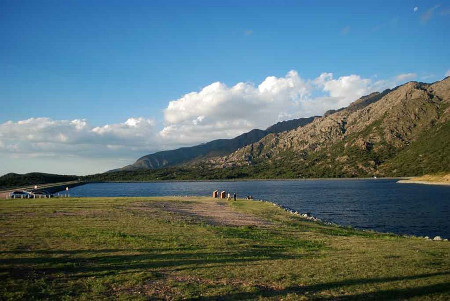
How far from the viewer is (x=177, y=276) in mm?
14977

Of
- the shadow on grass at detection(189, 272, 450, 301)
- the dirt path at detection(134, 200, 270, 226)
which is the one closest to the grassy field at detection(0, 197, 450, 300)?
the shadow on grass at detection(189, 272, 450, 301)

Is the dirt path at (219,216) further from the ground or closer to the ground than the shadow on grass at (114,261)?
closer to the ground

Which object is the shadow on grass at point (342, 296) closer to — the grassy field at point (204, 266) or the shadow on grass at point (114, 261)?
the grassy field at point (204, 266)

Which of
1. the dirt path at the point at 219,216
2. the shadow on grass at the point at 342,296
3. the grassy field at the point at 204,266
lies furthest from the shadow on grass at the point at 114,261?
the dirt path at the point at 219,216

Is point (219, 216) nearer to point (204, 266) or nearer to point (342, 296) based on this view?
point (204, 266)

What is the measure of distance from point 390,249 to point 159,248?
1584cm

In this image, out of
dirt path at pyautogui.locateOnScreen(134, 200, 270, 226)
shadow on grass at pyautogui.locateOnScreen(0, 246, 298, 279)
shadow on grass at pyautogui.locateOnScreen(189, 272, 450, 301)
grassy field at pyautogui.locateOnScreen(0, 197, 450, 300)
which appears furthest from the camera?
dirt path at pyautogui.locateOnScreen(134, 200, 270, 226)

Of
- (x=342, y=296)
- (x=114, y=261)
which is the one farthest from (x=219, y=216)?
(x=342, y=296)

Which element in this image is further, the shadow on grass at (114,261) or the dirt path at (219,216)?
the dirt path at (219,216)

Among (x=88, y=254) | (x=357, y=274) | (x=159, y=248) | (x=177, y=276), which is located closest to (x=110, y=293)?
(x=177, y=276)

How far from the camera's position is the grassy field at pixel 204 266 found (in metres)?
12.7

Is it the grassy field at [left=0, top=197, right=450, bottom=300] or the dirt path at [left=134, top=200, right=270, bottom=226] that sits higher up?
the grassy field at [left=0, top=197, right=450, bottom=300]

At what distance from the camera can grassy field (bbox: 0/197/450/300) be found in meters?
12.7

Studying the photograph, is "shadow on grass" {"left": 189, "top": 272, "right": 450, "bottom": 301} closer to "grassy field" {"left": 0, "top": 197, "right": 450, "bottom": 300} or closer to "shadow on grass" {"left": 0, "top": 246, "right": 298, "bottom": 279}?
"grassy field" {"left": 0, "top": 197, "right": 450, "bottom": 300}
